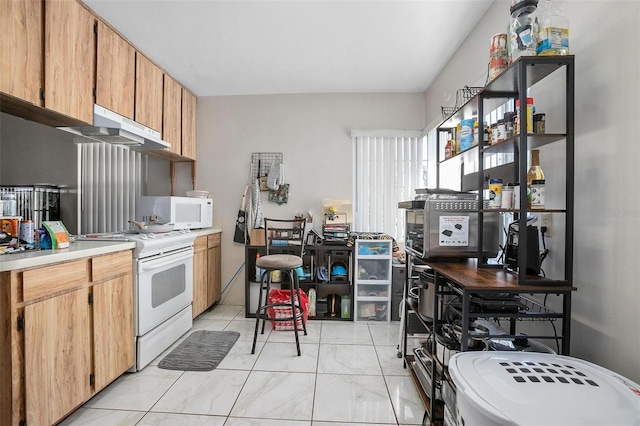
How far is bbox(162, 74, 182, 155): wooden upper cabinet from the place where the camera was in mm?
3008

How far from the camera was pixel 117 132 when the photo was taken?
92.0 inches

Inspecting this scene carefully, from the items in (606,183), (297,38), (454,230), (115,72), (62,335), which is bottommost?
(62,335)

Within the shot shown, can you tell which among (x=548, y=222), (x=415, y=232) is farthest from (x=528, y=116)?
(x=415, y=232)

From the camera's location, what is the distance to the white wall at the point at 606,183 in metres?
1.08

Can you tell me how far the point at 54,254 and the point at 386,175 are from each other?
312cm

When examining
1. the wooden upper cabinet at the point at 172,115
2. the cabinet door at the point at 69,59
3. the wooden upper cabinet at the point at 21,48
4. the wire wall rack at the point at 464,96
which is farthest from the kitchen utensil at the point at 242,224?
the wire wall rack at the point at 464,96

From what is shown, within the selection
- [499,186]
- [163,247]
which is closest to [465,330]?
[499,186]

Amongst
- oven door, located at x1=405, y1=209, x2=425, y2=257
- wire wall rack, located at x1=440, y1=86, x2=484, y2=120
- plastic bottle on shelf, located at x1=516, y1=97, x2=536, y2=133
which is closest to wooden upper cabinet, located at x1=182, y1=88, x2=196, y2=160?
oven door, located at x1=405, y1=209, x2=425, y2=257

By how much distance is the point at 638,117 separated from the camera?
107 cm

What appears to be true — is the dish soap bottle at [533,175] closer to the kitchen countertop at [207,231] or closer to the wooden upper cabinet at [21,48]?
the wooden upper cabinet at [21,48]

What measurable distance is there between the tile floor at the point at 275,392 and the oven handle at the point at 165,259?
74 cm

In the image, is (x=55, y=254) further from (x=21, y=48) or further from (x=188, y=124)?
(x=188, y=124)

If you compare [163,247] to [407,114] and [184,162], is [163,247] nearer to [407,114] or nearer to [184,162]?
[184,162]

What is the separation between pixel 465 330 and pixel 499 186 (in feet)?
2.41
